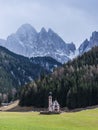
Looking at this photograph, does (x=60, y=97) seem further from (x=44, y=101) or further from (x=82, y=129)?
(x=82, y=129)

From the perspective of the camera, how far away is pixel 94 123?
3182 inches

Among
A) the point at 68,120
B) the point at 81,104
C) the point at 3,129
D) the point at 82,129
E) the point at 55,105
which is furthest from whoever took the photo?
the point at 81,104

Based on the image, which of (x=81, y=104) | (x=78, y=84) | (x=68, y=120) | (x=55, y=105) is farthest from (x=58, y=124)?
(x=78, y=84)

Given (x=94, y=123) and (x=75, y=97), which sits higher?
(x=75, y=97)

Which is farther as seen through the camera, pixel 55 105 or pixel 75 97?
pixel 75 97

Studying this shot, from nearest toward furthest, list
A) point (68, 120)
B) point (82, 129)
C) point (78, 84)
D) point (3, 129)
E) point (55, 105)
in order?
point (3, 129), point (82, 129), point (68, 120), point (55, 105), point (78, 84)

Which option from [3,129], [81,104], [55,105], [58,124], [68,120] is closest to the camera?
[3,129]

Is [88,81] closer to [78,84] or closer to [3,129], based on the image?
[78,84]

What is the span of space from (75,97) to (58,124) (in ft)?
348

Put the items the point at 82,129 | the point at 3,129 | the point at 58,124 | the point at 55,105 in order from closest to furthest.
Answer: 1. the point at 3,129
2. the point at 82,129
3. the point at 58,124
4. the point at 55,105

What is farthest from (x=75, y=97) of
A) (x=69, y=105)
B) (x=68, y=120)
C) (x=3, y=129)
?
(x=3, y=129)

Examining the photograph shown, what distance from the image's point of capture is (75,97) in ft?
602

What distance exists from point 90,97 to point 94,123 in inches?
3959

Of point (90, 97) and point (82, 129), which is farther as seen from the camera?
point (90, 97)
